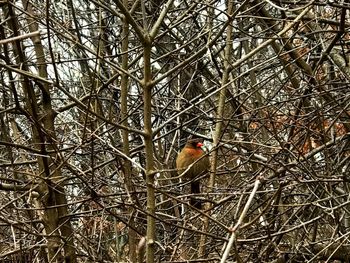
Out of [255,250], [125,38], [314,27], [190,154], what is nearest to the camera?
[255,250]

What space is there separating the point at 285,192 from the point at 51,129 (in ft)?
7.29

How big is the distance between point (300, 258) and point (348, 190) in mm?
1000

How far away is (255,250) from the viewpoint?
516 centimetres

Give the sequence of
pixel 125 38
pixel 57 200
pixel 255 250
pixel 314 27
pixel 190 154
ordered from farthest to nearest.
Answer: pixel 190 154 → pixel 314 27 → pixel 57 200 → pixel 125 38 → pixel 255 250

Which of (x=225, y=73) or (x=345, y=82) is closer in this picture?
(x=345, y=82)

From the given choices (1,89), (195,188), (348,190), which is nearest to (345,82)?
(348,190)

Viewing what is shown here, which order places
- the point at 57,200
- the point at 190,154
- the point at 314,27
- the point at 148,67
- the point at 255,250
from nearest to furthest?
the point at 148,67 → the point at 255,250 → the point at 57,200 → the point at 314,27 → the point at 190,154

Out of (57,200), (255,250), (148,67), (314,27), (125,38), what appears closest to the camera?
(148,67)

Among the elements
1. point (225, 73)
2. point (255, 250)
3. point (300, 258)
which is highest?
point (225, 73)

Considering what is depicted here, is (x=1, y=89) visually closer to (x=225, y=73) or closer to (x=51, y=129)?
(x=51, y=129)

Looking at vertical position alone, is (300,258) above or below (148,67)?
below

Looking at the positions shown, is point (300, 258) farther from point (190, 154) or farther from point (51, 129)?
point (51, 129)

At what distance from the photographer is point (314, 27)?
645 cm

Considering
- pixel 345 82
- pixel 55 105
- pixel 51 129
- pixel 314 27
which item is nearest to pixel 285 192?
pixel 345 82
